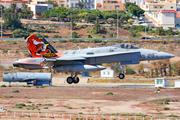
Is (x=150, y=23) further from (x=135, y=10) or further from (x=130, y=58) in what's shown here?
(x=130, y=58)

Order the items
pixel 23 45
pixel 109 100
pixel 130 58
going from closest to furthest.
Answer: pixel 130 58 < pixel 109 100 < pixel 23 45

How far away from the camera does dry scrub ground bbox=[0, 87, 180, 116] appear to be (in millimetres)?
56281

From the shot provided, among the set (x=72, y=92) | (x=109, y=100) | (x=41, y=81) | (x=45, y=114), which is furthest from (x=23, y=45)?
(x=45, y=114)

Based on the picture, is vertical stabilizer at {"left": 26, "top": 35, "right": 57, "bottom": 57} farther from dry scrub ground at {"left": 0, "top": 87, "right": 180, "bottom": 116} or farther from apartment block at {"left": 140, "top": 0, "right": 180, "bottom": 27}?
apartment block at {"left": 140, "top": 0, "right": 180, "bottom": 27}

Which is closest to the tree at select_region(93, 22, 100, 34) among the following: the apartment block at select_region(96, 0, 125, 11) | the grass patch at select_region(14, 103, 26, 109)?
the apartment block at select_region(96, 0, 125, 11)

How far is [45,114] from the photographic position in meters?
51.2

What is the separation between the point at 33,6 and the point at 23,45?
65.8 m

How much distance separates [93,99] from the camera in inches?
2559

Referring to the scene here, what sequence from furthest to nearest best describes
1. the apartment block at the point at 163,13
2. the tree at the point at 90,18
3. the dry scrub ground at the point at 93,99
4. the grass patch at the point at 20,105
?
1. the apartment block at the point at 163,13
2. the tree at the point at 90,18
3. the grass patch at the point at 20,105
4. the dry scrub ground at the point at 93,99

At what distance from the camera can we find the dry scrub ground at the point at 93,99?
5628cm

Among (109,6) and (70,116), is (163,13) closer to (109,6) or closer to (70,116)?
(109,6)

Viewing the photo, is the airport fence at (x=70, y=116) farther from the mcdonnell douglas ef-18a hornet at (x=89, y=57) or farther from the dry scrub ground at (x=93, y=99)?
the mcdonnell douglas ef-18a hornet at (x=89, y=57)

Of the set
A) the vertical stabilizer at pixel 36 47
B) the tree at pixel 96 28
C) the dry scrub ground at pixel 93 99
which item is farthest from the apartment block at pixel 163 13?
the vertical stabilizer at pixel 36 47

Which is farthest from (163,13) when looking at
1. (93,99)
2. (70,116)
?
(70,116)
